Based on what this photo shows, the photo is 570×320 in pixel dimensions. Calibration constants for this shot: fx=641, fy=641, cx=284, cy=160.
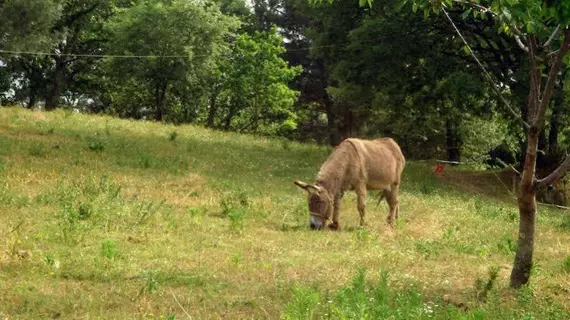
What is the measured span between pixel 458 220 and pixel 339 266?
7631 mm

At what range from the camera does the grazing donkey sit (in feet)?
49.1

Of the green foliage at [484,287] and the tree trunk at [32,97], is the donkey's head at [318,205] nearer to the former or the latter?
the green foliage at [484,287]

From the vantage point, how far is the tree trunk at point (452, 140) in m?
39.3

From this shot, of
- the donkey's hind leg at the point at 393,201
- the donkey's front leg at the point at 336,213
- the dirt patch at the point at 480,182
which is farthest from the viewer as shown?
the dirt patch at the point at 480,182

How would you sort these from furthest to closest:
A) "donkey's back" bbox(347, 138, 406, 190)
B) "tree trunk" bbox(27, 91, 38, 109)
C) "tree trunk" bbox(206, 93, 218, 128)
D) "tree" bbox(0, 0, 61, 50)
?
1. "tree trunk" bbox(206, 93, 218, 128)
2. "tree trunk" bbox(27, 91, 38, 109)
3. "tree" bbox(0, 0, 61, 50)
4. "donkey's back" bbox(347, 138, 406, 190)

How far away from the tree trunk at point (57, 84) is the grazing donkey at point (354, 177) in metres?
37.9

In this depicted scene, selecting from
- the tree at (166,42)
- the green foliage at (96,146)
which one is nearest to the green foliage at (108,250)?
the green foliage at (96,146)

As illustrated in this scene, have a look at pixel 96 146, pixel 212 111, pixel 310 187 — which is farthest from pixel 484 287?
pixel 212 111

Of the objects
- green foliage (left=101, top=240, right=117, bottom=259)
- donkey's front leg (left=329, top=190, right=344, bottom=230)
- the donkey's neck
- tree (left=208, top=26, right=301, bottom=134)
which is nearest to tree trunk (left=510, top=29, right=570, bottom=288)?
green foliage (left=101, top=240, right=117, bottom=259)

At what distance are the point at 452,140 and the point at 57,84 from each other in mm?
30348

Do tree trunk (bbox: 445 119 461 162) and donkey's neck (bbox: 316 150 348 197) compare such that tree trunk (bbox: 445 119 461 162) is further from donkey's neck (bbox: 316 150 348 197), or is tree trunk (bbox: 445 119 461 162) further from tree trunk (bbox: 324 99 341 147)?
donkey's neck (bbox: 316 150 348 197)

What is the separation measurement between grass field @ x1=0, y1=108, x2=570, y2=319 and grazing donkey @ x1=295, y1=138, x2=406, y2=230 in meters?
0.60

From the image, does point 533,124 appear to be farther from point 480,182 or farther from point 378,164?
point 480,182

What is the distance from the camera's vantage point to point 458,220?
17.1m
